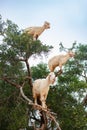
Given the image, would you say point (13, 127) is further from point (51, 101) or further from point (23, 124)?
point (51, 101)

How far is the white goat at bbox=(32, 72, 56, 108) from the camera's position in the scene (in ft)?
29.7

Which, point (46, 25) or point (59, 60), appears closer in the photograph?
point (59, 60)

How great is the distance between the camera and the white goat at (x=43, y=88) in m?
9.05

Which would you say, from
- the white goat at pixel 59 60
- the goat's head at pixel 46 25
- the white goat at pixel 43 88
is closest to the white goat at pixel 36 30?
the goat's head at pixel 46 25

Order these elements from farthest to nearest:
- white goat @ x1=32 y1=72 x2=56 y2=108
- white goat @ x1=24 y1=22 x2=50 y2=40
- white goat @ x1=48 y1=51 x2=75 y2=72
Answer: white goat @ x1=24 y1=22 x2=50 y2=40 → white goat @ x1=48 y1=51 x2=75 y2=72 → white goat @ x1=32 y1=72 x2=56 y2=108

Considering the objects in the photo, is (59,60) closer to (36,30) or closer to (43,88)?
(43,88)

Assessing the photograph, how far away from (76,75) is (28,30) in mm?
2133

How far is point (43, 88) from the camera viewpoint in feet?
30.4

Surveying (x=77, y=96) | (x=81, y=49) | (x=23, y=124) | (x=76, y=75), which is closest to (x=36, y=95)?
Result: (x=23, y=124)

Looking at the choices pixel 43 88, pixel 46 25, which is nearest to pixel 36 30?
pixel 46 25

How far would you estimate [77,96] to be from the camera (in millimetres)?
10477

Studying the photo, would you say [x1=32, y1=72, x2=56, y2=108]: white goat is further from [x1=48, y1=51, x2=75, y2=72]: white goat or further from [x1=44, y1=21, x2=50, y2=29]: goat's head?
[x1=44, y1=21, x2=50, y2=29]: goat's head

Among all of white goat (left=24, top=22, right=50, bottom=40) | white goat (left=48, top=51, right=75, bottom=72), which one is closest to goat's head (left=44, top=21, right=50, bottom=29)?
white goat (left=24, top=22, right=50, bottom=40)

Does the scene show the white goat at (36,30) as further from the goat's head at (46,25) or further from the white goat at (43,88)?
the white goat at (43,88)
